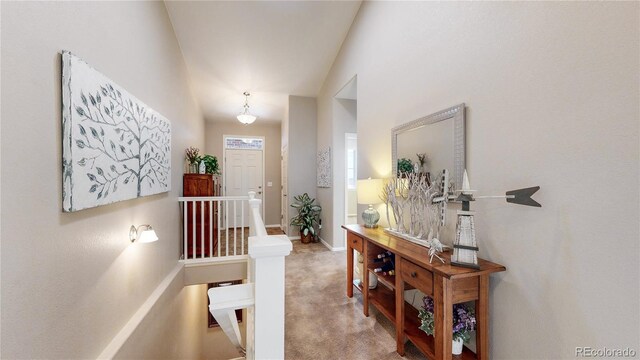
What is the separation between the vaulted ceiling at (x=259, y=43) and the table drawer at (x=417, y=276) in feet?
10.2

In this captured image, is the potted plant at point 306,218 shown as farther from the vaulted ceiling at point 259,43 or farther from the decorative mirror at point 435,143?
the decorative mirror at point 435,143

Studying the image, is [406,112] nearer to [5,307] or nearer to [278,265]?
[278,265]

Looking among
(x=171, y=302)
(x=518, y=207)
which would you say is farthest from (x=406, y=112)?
(x=171, y=302)

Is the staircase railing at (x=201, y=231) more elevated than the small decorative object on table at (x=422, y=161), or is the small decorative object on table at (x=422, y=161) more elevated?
the small decorative object on table at (x=422, y=161)

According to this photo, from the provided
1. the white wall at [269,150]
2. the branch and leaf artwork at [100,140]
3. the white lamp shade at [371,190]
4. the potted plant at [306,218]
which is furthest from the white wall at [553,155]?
the white wall at [269,150]

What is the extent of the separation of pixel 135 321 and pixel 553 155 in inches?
116

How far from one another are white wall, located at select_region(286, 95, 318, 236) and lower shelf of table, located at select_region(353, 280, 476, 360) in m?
2.59

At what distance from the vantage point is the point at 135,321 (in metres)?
1.89

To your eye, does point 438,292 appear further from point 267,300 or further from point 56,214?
point 56,214

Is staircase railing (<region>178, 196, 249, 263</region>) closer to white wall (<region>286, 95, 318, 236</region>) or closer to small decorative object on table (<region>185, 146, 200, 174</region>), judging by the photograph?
small decorative object on table (<region>185, 146, 200, 174</region>)

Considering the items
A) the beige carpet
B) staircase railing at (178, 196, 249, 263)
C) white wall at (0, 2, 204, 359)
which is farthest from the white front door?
white wall at (0, 2, 204, 359)

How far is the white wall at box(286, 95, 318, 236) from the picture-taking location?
488 cm

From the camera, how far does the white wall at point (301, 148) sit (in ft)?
16.0

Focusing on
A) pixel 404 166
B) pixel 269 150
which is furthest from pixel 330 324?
pixel 269 150
